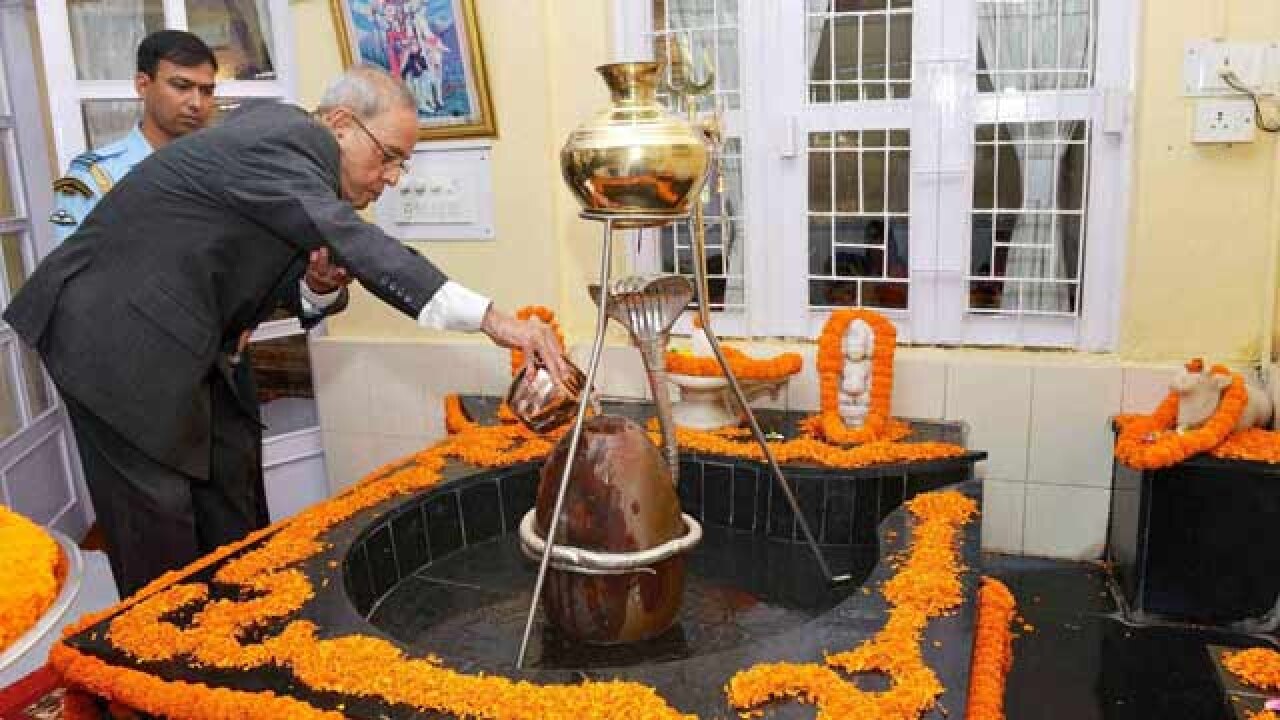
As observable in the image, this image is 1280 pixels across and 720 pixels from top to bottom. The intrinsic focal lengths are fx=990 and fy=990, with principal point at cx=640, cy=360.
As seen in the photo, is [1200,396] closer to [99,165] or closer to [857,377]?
[857,377]

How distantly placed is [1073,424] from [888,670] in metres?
1.65

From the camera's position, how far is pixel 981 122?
2.81 metres

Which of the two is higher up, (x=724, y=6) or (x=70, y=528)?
(x=724, y=6)

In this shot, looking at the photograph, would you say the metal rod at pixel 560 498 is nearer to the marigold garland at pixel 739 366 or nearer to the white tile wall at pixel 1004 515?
the marigold garland at pixel 739 366

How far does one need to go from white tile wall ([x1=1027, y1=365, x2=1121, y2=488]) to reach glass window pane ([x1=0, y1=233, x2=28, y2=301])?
336 cm

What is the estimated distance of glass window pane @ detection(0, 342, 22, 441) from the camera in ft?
10.8

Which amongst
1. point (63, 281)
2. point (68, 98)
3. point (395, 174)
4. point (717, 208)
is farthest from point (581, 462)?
point (68, 98)

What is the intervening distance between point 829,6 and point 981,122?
560mm

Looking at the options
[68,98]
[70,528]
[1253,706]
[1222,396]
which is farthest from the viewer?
[70,528]

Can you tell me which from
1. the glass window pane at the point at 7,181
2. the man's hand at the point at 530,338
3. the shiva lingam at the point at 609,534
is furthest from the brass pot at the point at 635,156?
the glass window pane at the point at 7,181

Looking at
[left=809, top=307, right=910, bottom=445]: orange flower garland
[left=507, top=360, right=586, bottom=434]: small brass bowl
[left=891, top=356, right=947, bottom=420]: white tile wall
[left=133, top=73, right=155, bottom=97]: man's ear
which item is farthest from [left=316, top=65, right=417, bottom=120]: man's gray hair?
[left=891, top=356, right=947, bottom=420]: white tile wall

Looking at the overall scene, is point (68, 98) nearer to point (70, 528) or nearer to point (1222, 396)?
point (70, 528)

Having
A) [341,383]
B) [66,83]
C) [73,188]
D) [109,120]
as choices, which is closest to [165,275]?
[73,188]

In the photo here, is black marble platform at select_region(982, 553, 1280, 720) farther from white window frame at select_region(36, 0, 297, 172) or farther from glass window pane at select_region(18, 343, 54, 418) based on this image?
glass window pane at select_region(18, 343, 54, 418)
